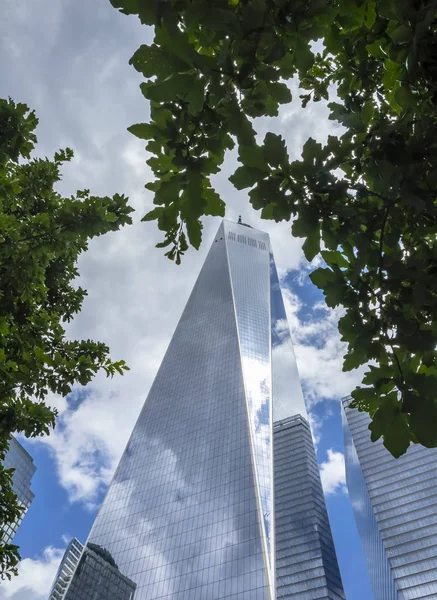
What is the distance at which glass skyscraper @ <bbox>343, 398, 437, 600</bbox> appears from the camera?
245 ft

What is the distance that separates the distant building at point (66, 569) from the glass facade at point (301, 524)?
39.6 metres

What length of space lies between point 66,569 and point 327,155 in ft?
309

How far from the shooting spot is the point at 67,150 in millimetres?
6426

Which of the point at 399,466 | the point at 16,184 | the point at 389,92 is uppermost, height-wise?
the point at 399,466

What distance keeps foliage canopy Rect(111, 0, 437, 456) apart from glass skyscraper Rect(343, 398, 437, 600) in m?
76.0

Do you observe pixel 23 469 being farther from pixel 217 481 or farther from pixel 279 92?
pixel 279 92

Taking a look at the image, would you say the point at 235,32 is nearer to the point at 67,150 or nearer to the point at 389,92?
the point at 389,92

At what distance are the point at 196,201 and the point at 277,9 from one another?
30.0 inches

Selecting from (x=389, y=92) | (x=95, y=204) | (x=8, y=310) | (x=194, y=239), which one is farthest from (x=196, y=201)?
(x=8, y=310)

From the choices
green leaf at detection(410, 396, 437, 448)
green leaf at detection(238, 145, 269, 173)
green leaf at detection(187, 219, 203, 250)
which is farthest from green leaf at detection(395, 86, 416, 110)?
green leaf at detection(410, 396, 437, 448)

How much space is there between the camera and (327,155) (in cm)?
185

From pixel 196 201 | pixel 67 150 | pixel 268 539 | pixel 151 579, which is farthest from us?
pixel 151 579

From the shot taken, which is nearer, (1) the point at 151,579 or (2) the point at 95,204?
(2) the point at 95,204

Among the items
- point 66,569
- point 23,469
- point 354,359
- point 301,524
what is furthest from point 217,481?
point 354,359
